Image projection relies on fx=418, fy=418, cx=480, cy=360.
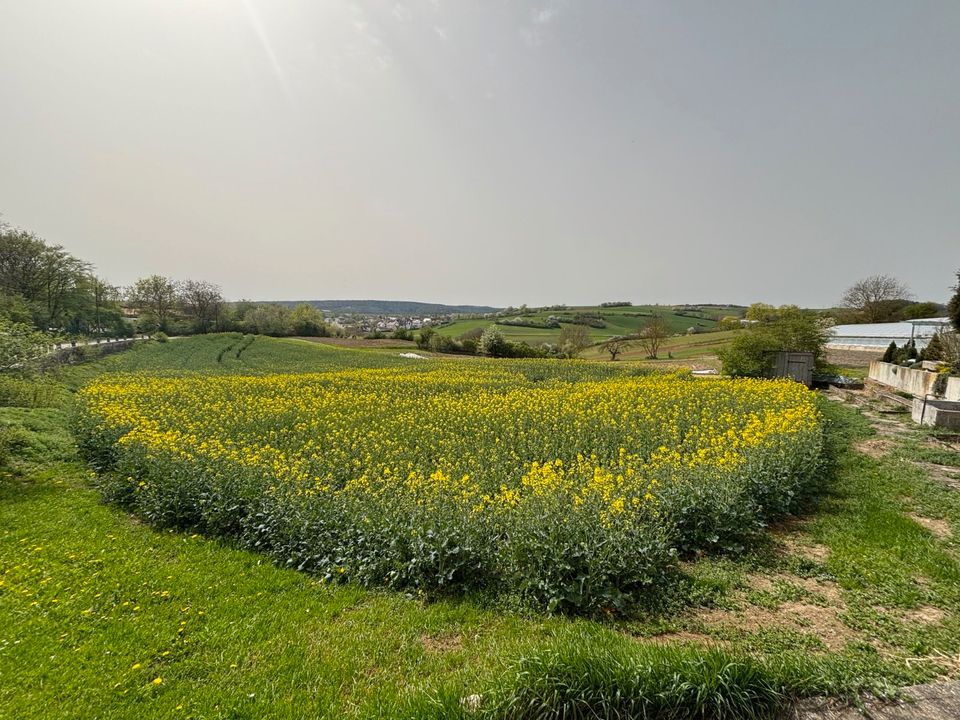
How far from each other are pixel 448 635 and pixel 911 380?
2458cm

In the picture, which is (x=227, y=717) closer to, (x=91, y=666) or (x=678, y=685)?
(x=91, y=666)

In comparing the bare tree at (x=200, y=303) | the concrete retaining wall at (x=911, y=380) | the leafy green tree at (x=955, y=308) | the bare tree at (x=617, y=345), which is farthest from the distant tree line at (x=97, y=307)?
the bare tree at (x=617, y=345)

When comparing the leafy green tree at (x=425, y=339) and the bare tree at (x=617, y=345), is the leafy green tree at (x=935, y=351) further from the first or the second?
the leafy green tree at (x=425, y=339)

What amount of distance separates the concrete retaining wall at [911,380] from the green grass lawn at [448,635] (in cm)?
1235

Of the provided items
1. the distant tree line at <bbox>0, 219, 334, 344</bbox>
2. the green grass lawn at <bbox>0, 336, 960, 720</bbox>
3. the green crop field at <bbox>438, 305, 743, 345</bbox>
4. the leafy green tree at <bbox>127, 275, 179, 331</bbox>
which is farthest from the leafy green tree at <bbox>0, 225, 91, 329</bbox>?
the green crop field at <bbox>438, 305, 743, 345</bbox>

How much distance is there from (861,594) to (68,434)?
19.8 metres

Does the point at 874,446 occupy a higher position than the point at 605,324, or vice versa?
the point at 605,324

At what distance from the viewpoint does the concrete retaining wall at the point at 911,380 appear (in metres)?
15.4

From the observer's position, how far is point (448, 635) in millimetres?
4406

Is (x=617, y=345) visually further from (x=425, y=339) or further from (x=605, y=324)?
(x=605, y=324)

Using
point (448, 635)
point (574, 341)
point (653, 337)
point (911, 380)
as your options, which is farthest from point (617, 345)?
point (448, 635)

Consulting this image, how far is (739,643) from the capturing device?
4.05 metres

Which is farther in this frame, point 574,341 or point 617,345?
point 617,345

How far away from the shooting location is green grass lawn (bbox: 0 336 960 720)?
3.20 metres
